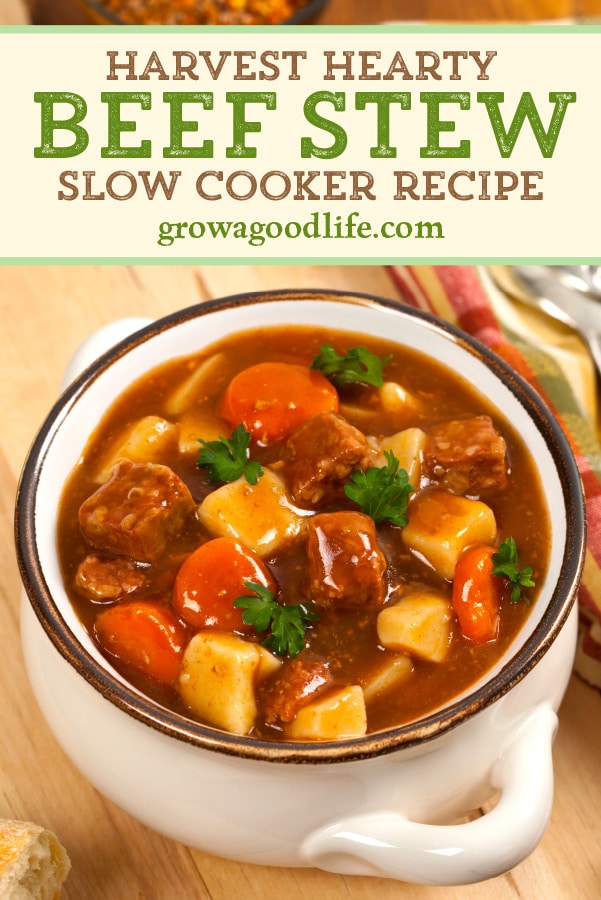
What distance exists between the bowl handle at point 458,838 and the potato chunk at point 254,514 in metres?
0.63

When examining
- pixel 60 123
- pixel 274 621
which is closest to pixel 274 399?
pixel 274 621

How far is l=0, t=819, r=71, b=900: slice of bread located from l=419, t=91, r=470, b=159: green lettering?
6.92ft

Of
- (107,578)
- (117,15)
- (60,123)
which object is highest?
(117,15)

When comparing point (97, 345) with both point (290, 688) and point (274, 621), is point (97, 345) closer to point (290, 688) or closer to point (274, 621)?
point (274, 621)

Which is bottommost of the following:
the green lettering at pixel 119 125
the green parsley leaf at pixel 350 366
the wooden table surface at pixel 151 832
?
the wooden table surface at pixel 151 832

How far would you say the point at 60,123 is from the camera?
2963 mm

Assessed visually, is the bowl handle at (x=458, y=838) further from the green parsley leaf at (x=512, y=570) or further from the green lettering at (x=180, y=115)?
the green lettering at (x=180, y=115)

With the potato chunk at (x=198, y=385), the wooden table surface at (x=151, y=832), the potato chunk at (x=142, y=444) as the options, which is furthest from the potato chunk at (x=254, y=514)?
the wooden table surface at (x=151, y=832)

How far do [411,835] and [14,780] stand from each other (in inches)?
42.3

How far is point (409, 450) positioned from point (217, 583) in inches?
23.3

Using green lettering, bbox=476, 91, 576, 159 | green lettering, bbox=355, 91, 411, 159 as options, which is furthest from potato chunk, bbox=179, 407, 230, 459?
green lettering, bbox=476, 91, 576, 159

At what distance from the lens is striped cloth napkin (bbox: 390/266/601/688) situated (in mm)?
3125

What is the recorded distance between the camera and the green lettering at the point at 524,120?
9.93ft

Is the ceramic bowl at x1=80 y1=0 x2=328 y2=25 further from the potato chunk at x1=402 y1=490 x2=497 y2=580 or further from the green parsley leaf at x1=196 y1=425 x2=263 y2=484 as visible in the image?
the potato chunk at x1=402 y1=490 x2=497 y2=580
